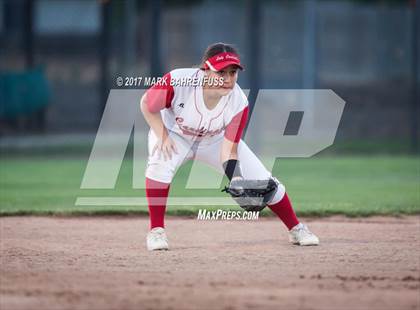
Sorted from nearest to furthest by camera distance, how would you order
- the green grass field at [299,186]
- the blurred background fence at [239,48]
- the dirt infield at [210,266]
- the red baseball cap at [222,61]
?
the dirt infield at [210,266], the red baseball cap at [222,61], the green grass field at [299,186], the blurred background fence at [239,48]

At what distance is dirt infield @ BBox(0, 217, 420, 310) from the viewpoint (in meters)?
5.41

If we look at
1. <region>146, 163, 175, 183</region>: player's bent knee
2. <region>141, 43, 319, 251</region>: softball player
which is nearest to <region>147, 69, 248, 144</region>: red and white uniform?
<region>141, 43, 319, 251</region>: softball player

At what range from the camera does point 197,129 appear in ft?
24.5

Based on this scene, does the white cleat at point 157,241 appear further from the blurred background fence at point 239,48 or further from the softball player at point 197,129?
the blurred background fence at point 239,48

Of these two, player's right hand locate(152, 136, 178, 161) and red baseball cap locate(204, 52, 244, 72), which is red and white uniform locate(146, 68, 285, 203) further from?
red baseball cap locate(204, 52, 244, 72)

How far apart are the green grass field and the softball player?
2.48m

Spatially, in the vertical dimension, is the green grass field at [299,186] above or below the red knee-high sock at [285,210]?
below

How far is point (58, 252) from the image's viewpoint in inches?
292

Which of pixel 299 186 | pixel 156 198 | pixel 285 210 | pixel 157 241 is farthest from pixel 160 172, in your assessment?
pixel 299 186

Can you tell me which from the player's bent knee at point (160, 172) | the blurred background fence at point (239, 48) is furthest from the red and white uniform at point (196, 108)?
the blurred background fence at point (239, 48)

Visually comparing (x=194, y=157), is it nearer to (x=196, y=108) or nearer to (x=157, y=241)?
(x=196, y=108)

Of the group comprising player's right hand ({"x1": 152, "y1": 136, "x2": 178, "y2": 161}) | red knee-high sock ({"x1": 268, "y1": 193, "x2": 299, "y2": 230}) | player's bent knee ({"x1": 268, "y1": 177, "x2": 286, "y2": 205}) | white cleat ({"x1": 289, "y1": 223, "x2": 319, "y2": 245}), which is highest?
player's right hand ({"x1": 152, "y1": 136, "x2": 178, "y2": 161})

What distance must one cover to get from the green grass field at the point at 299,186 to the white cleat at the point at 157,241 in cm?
251

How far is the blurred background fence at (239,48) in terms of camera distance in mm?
18438
